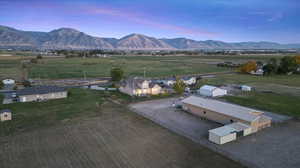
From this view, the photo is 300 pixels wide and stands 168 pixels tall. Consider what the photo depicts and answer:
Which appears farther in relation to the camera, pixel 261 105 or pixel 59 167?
pixel 261 105

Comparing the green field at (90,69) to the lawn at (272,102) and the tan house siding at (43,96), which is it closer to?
the tan house siding at (43,96)

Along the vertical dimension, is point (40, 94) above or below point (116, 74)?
below

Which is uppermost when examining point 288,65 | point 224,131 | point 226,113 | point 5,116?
point 288,65

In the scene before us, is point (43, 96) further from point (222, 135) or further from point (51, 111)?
point (222, 135)

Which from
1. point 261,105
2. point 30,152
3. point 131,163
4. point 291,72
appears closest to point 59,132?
point 30,152

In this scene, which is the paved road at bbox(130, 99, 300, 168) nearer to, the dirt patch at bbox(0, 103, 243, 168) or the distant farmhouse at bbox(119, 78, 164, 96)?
the dirt patch at bbox(0, 103, 243, 168)

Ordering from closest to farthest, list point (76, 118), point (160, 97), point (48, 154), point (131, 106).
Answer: point (48, 154), point (76, 118), point (131, 106), point (160, 97)

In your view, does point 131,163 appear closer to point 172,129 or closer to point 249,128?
point 172,129

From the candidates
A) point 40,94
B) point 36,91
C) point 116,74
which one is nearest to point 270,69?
point 116,74
